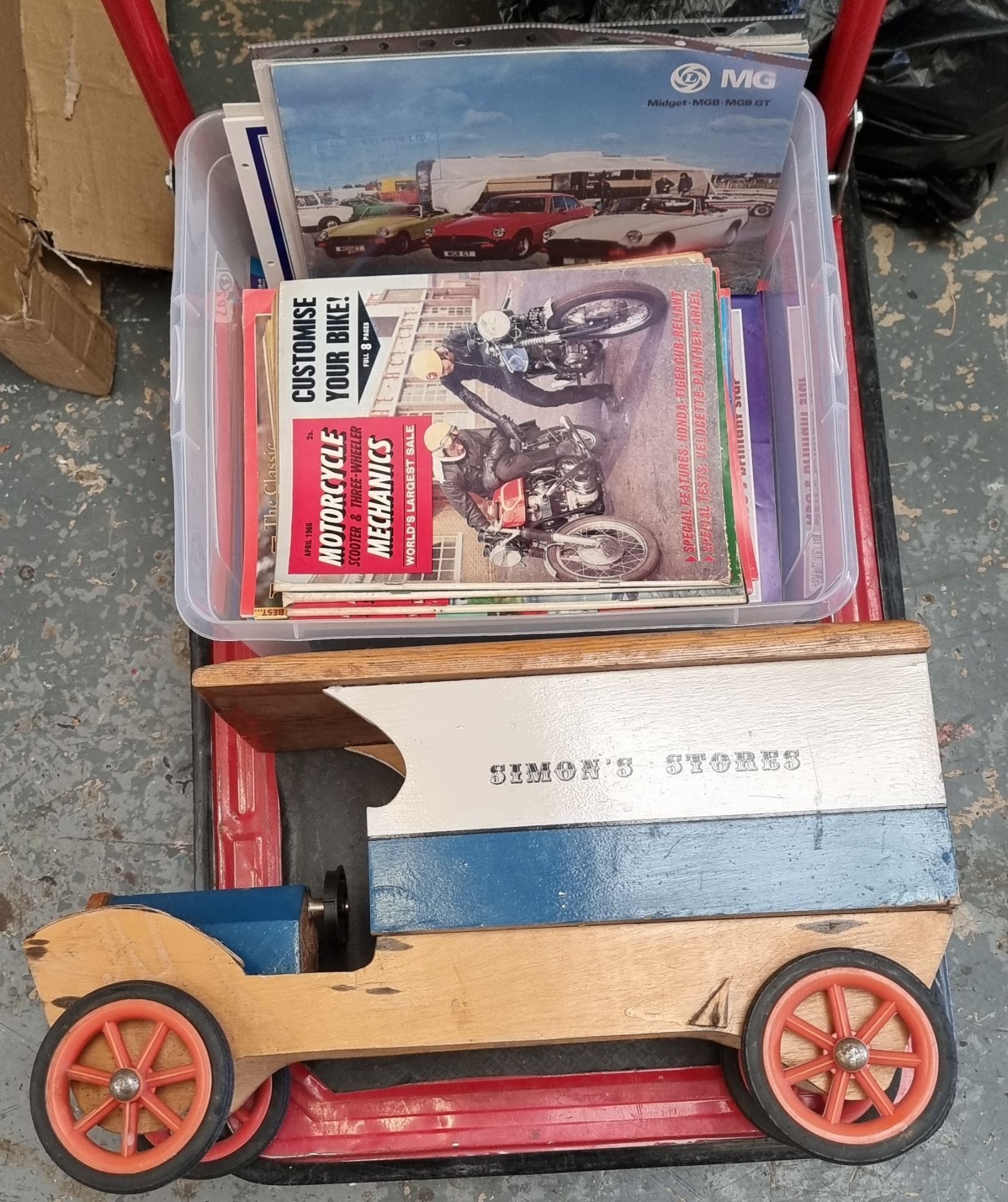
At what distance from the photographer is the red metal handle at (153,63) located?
0.67 metres

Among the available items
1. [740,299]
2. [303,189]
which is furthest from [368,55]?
[740,299]

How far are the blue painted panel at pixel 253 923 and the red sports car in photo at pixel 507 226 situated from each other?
0.52 m

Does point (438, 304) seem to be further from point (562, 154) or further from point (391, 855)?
point (391, 855)

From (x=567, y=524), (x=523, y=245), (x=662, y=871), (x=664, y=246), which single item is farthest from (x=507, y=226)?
(x=662, y=871)

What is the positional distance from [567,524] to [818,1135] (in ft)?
1.42

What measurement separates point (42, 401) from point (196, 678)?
0.53 metres

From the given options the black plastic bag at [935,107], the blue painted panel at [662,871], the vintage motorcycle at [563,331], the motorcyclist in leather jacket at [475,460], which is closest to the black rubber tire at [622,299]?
the vintage motorcycle at [563,331]

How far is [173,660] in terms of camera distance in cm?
96

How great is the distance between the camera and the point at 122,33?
27.0 inches

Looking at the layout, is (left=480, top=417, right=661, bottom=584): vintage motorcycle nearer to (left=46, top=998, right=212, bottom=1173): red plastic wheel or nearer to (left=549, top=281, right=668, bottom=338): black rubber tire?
(left=549, top=281, right=668, bottom=338): black rubber tire

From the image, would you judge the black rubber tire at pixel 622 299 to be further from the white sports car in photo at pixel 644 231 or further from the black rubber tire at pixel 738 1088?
the black rubber tire at pixel 738 1088

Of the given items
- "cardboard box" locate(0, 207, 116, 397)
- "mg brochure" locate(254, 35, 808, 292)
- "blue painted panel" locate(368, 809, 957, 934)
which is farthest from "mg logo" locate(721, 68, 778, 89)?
"cardboard box" locate(0, 207, 116, 397)

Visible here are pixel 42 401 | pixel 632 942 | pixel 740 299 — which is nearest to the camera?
pixel 632 942

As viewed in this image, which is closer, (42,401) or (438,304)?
(438,304)
